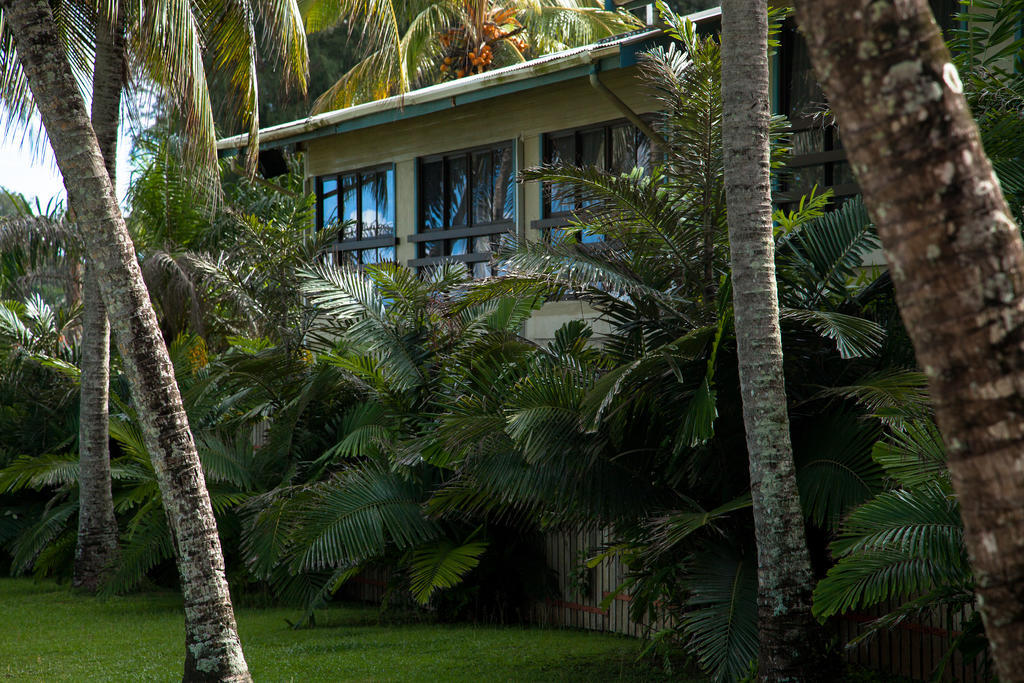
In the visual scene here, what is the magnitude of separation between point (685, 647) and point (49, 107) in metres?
5.48

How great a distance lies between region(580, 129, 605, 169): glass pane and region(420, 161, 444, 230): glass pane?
274 centimetres

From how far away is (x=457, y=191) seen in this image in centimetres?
1498

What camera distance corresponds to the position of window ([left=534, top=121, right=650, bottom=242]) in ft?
41.6

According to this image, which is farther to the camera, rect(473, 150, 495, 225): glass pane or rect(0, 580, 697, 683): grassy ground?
rect(473, 150, 495, 225): glass pane

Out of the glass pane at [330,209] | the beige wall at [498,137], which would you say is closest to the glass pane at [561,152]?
the beige wall at [498,137]

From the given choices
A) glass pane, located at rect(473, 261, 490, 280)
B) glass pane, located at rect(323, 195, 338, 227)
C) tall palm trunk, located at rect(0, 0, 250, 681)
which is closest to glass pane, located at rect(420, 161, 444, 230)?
glass pane, located at rect(473, 261, 490, 280)

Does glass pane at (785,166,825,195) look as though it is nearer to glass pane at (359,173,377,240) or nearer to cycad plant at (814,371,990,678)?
cycad plant at (814,371,990,678)

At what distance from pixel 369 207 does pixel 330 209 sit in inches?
44.7

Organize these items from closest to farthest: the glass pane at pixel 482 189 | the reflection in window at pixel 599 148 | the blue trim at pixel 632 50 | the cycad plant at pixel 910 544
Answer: the cycad plant at pixel 910 544
the blue trim at pixel 632 50
the reflection in window at pixel 599 148
the glass pane at pixel 482 189

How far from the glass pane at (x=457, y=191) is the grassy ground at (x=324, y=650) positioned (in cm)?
587

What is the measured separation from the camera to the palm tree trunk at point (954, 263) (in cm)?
237

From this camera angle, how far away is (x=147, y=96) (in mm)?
12391

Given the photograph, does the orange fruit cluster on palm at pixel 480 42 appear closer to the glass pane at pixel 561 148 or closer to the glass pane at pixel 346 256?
the glass pane at pixel 346 256

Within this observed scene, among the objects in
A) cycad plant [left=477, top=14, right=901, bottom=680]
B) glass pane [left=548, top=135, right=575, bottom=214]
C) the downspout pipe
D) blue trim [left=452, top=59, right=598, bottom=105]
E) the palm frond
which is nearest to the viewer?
cycad plant [left=477, top=14, right=901, bottom=680]
